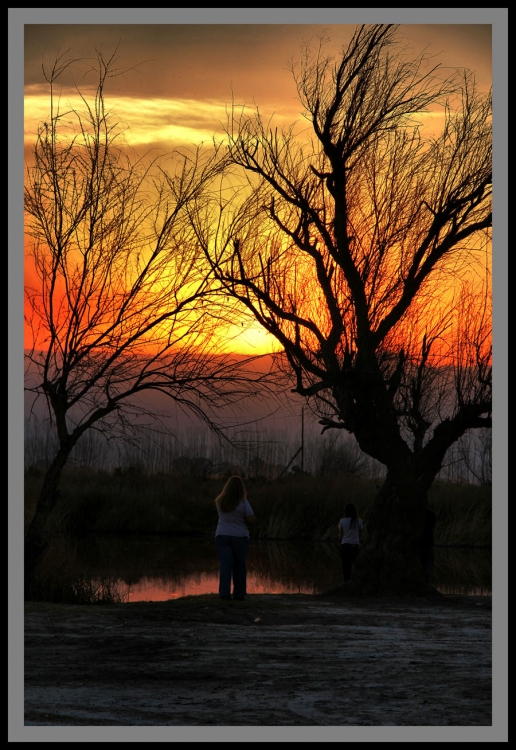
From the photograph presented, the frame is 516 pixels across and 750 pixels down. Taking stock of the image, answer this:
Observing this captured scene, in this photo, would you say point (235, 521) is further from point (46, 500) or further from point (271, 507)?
point (271, 507)

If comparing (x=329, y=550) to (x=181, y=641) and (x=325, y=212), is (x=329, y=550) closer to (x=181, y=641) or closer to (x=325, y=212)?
(x=325, y=212)

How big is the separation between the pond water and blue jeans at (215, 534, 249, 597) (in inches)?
244

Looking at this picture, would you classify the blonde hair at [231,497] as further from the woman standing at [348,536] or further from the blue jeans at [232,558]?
the woman standing at [348,536]

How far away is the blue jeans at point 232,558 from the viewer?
1309 cm

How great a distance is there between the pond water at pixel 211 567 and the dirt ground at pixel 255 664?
7289mm

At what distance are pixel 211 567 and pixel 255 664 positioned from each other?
15488 millimetres

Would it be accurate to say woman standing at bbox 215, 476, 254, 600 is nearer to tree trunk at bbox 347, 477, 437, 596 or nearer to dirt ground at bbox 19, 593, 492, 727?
dirt ground at bbox 19, 593, 492, 727

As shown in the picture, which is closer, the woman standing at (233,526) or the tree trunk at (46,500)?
the woman standing at (233,526)

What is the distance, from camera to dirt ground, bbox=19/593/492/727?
765 cm

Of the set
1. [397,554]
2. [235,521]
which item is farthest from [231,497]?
[397,554]

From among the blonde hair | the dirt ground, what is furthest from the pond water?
the dirt ground

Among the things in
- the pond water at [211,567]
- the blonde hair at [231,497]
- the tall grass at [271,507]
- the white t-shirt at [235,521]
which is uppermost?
the blonde hair at [231,497]

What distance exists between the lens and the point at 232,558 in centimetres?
1325

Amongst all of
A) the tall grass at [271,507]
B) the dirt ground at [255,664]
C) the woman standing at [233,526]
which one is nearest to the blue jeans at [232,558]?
the woman standing at [233,526]
